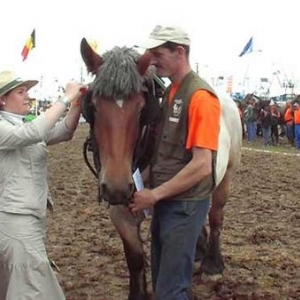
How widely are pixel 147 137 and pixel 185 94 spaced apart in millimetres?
511

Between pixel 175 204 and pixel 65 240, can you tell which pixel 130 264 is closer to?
pixel 175 204

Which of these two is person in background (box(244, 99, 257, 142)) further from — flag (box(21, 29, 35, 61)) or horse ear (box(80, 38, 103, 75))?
horse ear (box(80, 38, 103, 75))

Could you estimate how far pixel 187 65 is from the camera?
3656mm

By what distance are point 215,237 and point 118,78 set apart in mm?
2992

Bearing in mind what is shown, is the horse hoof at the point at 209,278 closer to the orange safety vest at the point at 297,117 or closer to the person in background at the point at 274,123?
the orange safety vest at the point at 297,117

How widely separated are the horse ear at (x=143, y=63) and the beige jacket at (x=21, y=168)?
2.09 ft

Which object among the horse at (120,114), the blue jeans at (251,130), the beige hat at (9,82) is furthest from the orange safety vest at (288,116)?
the beige hat at (9,82)

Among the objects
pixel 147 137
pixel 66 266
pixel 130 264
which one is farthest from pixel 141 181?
pixel 66 266

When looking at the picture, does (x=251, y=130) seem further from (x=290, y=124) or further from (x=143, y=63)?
(x=143, y=63)

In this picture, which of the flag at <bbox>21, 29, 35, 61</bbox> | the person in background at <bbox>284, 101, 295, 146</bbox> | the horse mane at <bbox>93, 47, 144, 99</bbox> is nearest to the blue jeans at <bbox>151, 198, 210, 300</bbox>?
the horse mane at <bbox>93, 47, 144, 99</bbox>

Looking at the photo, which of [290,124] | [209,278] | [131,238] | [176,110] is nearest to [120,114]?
[176,110]

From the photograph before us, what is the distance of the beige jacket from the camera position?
3.70 meters

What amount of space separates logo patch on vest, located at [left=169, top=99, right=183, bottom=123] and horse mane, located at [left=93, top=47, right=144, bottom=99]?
0.24 m

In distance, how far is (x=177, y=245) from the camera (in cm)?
358
